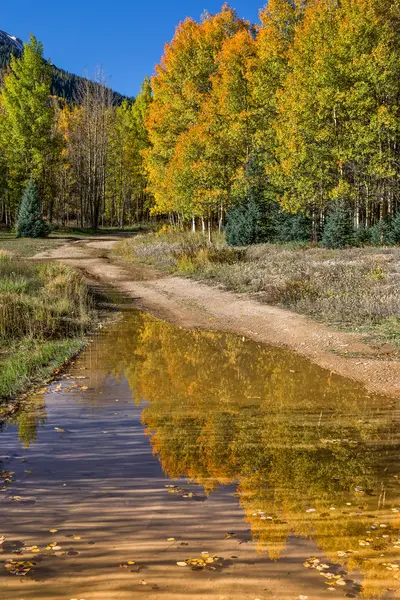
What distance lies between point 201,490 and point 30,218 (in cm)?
3384

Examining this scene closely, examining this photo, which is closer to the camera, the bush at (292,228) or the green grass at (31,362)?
the green grass at (31,362)

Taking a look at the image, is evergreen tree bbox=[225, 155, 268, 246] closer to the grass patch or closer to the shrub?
the shrub

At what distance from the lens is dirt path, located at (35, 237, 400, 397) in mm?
8828

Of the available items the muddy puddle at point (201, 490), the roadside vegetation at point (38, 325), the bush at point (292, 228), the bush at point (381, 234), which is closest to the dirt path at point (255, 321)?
the muddy puddle at point (201, 490)

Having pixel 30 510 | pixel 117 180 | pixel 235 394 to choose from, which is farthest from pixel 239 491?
pixel 117 180

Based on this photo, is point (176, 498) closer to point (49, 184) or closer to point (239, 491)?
point (239, 491)

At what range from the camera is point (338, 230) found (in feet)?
73.9

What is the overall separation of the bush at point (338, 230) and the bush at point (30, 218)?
67.4 ft

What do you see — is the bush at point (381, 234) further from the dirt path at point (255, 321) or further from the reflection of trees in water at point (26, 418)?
the reflection of trees in water at point (26, 418)

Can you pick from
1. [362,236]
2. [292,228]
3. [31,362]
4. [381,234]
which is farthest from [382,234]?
[31,362]

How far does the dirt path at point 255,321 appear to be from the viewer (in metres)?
8.83

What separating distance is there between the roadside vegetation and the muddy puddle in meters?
0.71

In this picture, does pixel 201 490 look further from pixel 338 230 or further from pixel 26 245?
pixel 26 245

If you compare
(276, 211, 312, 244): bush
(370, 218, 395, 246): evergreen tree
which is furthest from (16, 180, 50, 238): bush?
(370, 218, 395, 246): evergreen tree
